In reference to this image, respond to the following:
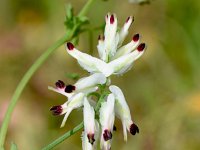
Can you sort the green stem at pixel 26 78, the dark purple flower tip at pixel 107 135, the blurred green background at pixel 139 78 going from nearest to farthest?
the dark purple flower tip at pixel 107 135 < the green stem at pixel 26 78 < the blurred green background at pixel 139 78

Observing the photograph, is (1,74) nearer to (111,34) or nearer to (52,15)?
(52,15)

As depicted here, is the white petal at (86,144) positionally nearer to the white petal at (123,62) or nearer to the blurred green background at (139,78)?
the white petal at (123,62)

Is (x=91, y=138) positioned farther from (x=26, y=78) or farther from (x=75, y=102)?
(x=26, y=78)

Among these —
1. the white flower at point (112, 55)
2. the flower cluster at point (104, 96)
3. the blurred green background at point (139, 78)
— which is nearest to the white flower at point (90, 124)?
the flower cluster at point (104, 96)

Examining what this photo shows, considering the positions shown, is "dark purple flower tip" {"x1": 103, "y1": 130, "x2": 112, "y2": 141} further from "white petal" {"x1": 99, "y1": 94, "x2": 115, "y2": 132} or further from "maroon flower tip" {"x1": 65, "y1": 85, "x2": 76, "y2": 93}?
"maroon flower tip" {"x1": 65, "y1": 85, "x2": 76, "y2": 93}

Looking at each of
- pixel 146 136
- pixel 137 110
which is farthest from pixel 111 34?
pixel 137 110

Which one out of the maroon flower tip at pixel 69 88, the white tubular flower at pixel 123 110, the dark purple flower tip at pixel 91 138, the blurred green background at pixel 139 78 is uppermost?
the blurred green background at pixel 139 78

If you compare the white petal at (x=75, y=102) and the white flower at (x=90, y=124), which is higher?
the white petal at (x=75, y=102)
